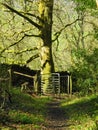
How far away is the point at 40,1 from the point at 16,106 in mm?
18609

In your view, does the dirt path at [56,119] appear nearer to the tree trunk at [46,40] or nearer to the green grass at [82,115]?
the green grass at [82,115]

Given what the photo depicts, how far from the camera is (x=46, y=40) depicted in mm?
34188

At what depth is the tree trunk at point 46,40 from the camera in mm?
33938

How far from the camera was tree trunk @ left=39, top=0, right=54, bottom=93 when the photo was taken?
111 ft

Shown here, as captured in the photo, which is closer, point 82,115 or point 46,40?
point 82,115

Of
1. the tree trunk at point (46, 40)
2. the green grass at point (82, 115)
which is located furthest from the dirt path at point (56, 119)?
the tree trunk at point (46, 40)

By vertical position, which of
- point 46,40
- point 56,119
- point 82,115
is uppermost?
point 46,40

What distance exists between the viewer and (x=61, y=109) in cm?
2150

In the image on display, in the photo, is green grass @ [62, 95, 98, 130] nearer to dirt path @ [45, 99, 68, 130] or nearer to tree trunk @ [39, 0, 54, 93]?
dirt path @ [45, 99, 68, 130]

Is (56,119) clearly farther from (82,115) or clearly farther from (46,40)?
(46,40)

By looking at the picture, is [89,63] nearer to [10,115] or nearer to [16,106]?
[16,106]

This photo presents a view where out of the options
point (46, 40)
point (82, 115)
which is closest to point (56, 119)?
point (82, 115)

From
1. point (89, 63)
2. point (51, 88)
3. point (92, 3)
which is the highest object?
point (92, 3)

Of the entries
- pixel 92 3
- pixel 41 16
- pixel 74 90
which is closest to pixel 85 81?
pixel 92 3
